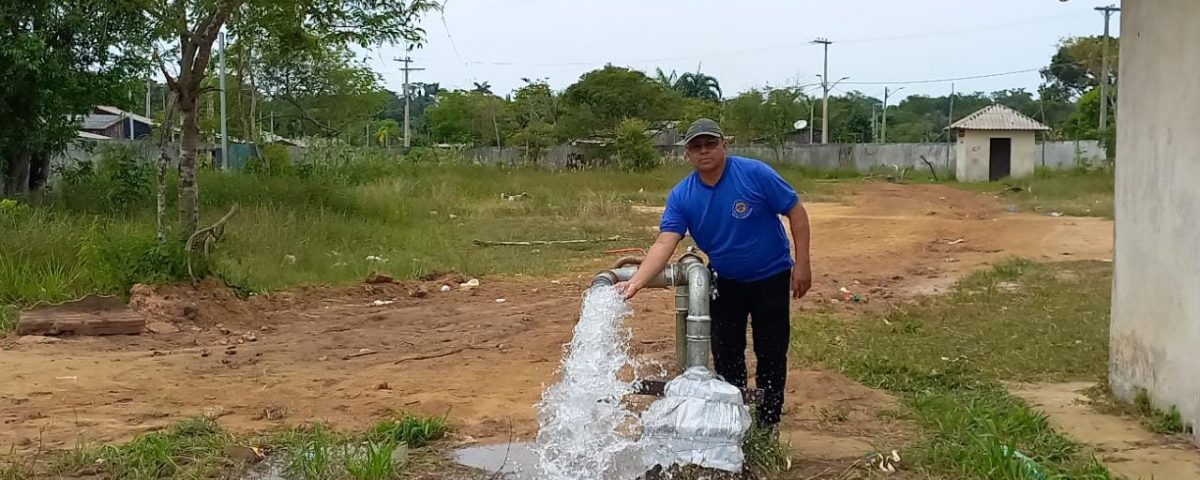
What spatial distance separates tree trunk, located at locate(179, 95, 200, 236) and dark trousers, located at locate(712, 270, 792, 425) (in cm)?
656

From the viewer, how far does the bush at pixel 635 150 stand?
→ 32.5 meters

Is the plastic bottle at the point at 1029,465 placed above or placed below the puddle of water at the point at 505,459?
above

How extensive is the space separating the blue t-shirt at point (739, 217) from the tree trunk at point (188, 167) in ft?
21.7

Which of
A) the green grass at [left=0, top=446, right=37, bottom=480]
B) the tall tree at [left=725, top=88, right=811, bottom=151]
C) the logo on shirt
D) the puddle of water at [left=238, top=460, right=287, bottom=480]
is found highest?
the tall tree at [left=725, top=88, right=811, bottom=151]

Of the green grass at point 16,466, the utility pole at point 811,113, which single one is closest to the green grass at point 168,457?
the green grass at point 16,466

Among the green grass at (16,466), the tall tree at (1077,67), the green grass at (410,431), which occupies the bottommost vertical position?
the green grass at (16,466)

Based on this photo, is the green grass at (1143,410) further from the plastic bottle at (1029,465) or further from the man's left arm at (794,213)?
the man's left arm at (794,213)

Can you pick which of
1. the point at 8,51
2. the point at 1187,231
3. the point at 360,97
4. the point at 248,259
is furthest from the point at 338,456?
the point at 360,97

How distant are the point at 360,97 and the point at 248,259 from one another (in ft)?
82.2

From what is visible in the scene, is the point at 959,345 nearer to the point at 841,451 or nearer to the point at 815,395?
the point at 815,395

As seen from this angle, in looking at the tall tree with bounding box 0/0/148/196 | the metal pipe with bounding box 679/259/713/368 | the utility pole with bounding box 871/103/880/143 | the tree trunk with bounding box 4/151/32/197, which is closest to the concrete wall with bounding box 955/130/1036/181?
the utility pole with bounding box 871/103/880/143

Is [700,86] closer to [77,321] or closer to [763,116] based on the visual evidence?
[763,116]

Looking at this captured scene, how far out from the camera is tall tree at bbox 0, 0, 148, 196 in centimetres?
1172

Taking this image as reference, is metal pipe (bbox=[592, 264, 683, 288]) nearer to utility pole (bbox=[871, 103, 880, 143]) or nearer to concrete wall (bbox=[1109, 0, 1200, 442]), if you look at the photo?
concrete wall (bbox=[1109, 0, 1200, 442])
